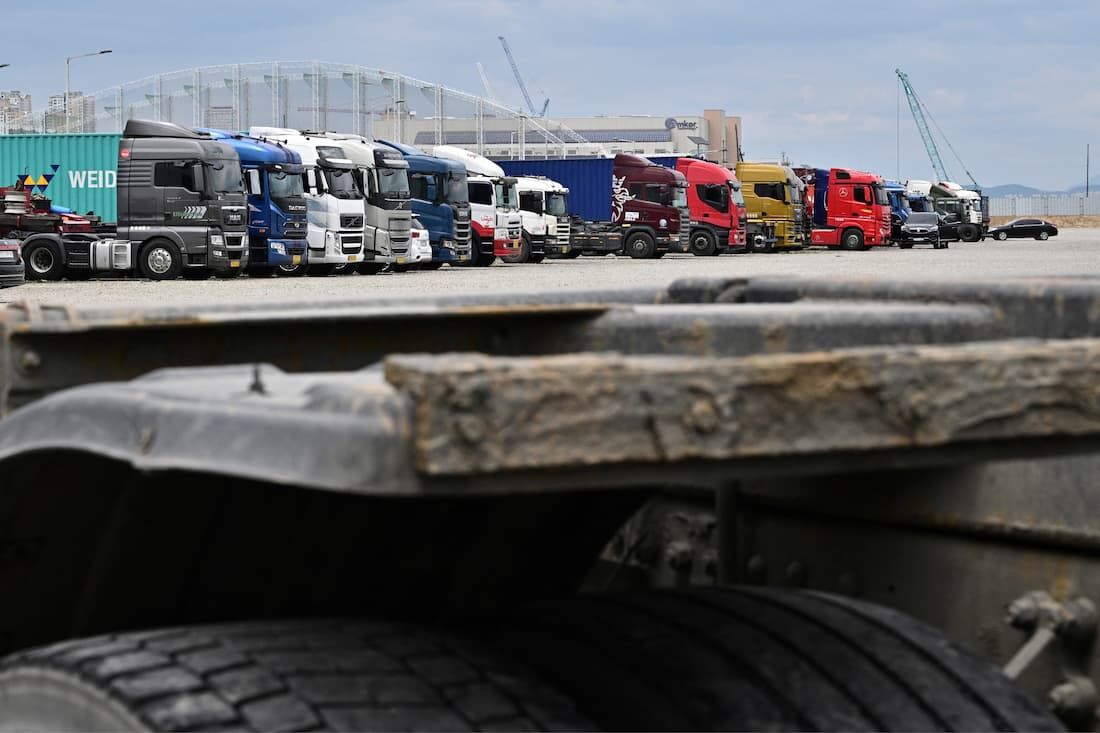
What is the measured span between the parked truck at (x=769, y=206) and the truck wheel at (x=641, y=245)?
6.96 m

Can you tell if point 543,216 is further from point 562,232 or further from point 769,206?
point 769,206

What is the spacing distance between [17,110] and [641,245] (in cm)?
5860

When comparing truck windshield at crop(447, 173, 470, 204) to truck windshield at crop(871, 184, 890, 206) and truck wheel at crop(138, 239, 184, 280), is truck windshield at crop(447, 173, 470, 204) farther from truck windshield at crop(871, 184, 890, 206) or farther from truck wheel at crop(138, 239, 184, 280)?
truck windshield at crop(871, 184, 890, 206)

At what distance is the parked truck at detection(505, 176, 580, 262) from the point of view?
149 feet

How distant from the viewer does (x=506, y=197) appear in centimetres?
4441

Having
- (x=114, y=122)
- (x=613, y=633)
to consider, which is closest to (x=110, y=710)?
(x=613, y=633)

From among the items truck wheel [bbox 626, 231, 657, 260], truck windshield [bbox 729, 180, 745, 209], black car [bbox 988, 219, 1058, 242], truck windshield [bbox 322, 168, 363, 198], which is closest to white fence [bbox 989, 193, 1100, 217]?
black car [bbox 988, 219, 1058, 242]

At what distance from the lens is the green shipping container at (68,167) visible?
3856 cm

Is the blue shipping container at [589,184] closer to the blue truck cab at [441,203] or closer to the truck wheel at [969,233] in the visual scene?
the blue truck cab at [441,203]

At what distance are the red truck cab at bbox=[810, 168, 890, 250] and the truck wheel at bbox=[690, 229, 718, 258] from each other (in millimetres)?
9574

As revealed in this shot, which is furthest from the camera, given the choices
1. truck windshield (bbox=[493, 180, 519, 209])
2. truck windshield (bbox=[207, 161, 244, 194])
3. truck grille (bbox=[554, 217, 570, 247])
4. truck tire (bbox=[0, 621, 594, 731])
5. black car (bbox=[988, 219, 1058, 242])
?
black car (bbox=[988, 219, 1058, 242])

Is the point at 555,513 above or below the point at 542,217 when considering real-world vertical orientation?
below

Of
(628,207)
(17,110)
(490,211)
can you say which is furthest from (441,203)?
(17,110)

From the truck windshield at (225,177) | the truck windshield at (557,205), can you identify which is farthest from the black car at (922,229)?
the truck windshield at (225,177)
